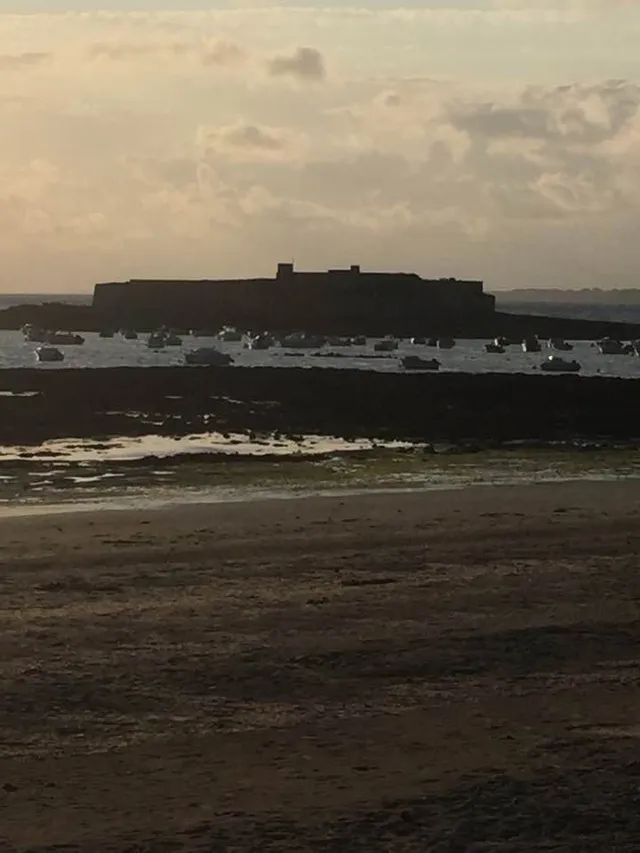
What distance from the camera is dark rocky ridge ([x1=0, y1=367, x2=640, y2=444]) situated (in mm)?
36406

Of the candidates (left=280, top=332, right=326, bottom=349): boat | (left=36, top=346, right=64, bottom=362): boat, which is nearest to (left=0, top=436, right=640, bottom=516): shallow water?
(left=36, top=346, right=64, bottom=362): boat

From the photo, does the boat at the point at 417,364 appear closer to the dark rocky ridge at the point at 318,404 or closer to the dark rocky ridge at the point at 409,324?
the dark rocky ridge at the point at 318,404

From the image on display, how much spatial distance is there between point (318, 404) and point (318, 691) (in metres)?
35.9

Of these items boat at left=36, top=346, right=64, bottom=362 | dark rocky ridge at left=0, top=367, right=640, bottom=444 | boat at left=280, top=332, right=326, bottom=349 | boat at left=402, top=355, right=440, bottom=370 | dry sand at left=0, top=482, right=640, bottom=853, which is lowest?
dry sand at left=0, top=482, right=640, bottom=853

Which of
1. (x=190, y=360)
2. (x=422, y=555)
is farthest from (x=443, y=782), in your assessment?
(x=190, y=360)

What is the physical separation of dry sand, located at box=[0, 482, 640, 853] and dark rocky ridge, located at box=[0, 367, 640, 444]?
18.1m

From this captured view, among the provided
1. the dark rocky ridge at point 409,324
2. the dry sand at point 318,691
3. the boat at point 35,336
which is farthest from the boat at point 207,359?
the dark rocky ridge at point 409,324

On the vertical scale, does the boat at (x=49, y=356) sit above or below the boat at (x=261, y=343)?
below

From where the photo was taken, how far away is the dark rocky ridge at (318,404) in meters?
36.4

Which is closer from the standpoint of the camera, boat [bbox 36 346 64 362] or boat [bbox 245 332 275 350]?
Result: boat [bbox 36 346 64 362]

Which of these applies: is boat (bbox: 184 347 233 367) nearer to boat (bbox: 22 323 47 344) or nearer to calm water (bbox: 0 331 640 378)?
calm water (bbox: 0 331 640 378)

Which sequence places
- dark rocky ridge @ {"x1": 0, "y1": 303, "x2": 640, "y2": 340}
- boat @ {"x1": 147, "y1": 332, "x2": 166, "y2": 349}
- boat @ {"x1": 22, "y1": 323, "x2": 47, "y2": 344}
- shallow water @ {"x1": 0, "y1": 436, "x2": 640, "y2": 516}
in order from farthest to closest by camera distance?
dark rocky ridge @ {"x1": 0, "y1": 303, "x2": 640, "y2": 340} → boat @ {"x1": 22, "y1": 323, "x2": 47, "y2": 344} → boat @ {"x1": 147, "y1": 332, "x2": 166, "y2": 349} → shallow water @ {"x1": 0, "y1": 436, "x2": 640, "y2": 516}

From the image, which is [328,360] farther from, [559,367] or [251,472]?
[251,472]

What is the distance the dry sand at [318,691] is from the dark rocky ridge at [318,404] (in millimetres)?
18079
